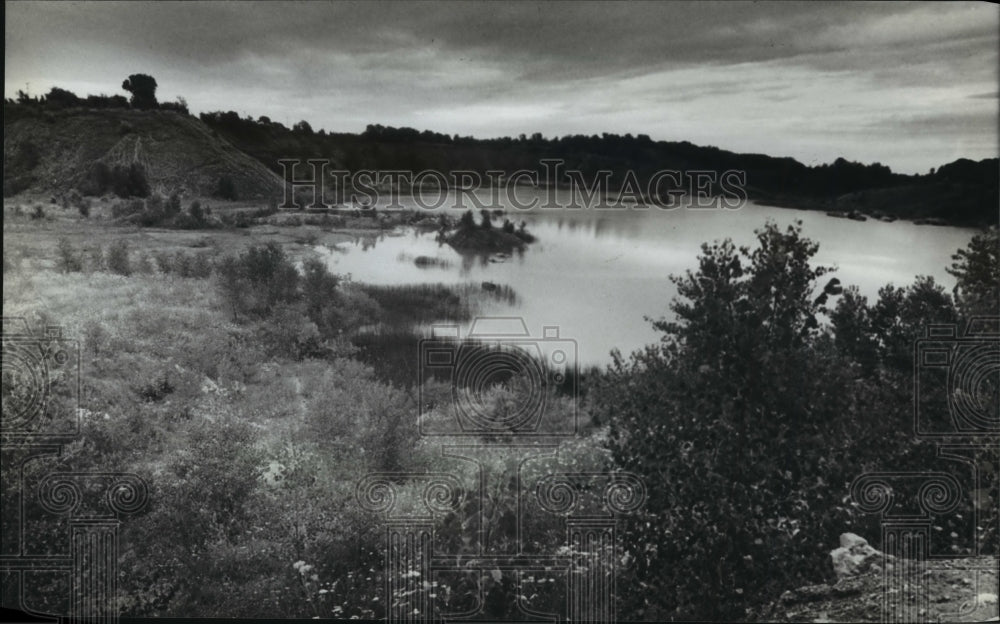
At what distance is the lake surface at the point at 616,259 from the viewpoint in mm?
3109

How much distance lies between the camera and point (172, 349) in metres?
3.23

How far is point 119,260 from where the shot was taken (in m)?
3.29

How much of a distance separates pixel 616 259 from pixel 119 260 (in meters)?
2.07

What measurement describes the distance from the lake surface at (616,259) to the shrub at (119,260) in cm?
85

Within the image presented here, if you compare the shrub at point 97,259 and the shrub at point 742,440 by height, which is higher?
the shrub at point 97,259

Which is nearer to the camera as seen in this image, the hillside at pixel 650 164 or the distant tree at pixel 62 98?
the hillside at pixel 650 164

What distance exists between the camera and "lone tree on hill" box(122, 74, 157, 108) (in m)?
3.26

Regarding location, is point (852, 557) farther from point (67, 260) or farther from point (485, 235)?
point (67, 260)

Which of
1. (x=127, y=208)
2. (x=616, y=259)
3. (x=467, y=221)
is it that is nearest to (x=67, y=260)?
(x=127, y=208)

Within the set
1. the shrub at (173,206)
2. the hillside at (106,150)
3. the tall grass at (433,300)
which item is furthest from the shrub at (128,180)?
the tall grass at (433,300)

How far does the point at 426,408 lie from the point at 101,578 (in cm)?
148

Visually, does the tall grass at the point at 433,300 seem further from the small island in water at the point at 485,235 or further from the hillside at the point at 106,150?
the hillside at the point at 106,150

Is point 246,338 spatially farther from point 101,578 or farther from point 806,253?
point 806,253

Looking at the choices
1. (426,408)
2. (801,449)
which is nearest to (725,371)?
(801,449)
